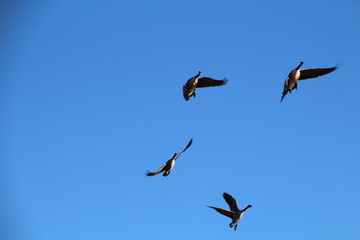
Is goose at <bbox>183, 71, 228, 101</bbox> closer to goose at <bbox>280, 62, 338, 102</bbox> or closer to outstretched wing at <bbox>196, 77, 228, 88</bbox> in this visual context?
outstretched wing at <bbox>196, 77, 228, 88</bbox>

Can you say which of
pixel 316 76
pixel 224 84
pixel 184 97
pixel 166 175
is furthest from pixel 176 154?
pixel 316 76

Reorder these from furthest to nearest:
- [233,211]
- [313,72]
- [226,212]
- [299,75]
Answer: [313,72] < [299,75] < [233,211] < [226,212]

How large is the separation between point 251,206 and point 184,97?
6082 millimetres

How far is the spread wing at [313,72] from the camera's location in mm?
26373

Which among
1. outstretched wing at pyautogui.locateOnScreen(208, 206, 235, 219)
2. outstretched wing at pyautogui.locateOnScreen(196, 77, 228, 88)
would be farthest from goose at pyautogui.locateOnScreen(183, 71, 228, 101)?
outstretched wing at pyautogui.locateOnScreen(208, 206, 235, 219)

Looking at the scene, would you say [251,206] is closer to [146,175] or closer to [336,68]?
[146,175]

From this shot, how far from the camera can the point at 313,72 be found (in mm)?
26625

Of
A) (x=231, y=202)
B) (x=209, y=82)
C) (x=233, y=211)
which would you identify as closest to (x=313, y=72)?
(x=209, y=82)

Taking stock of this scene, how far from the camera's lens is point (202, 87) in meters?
28.5

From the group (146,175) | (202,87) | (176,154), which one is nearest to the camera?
(146,175)

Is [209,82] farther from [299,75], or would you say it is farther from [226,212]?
[226,212]

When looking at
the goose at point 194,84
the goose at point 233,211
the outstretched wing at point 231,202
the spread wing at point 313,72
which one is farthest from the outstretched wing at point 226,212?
the spread wing at point 313,72

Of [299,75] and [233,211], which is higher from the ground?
[299,75]

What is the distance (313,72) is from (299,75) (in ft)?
3.38
